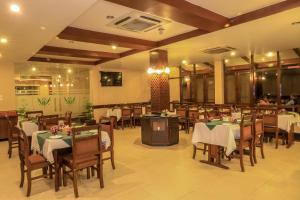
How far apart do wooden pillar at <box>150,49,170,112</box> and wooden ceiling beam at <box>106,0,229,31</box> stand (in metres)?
2.28

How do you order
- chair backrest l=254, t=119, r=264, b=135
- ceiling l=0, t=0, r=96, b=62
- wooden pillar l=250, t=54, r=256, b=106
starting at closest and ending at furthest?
1. ceiling l=0, t=0, r=96, b=62
2. chair backrest l=254, t=119, r=264, b=135
3. wooden pillar l=250, t=54, r=256, b=106

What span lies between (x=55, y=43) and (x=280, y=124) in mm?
6450

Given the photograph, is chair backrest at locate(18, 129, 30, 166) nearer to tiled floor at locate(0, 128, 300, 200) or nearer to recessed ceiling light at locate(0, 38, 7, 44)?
tiled floor at locate(0, 128, 300, 200)

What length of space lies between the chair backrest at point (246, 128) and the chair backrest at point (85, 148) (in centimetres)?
250

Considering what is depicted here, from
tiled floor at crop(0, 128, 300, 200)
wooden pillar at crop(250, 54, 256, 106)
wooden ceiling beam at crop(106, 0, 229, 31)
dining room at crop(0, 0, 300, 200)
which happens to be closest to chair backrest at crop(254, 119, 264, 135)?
dining room at crop(0, 0, 300, 200)

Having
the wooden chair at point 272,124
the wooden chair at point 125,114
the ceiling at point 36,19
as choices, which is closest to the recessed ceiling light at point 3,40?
the ceiling at point 36,19

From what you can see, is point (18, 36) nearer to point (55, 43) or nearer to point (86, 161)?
point (55, 43)

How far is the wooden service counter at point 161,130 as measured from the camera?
5961 millimetres

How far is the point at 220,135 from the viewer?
13.7 ft

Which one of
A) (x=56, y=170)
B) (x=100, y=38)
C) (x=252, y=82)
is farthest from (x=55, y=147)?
(x=252, y=82)

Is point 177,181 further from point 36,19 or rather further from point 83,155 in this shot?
point 36,19

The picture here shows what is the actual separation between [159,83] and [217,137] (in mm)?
2962

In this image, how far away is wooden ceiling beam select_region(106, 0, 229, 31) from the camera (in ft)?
11.1

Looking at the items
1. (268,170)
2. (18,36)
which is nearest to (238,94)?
(268,170)
